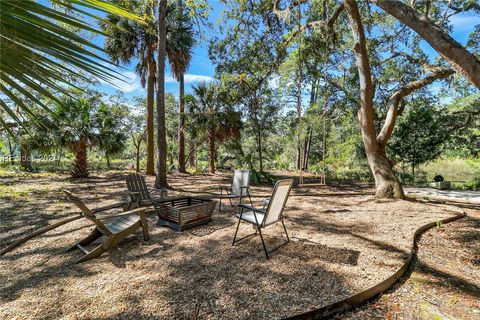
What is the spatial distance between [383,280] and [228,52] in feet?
27.9

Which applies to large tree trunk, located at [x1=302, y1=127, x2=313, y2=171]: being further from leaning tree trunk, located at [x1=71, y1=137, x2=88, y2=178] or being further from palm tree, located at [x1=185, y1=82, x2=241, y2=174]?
leaning tree trunk, located at [x1=71, y1=137, x2=88, y2=178]

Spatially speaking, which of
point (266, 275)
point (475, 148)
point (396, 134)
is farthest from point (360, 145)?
point (266, 275)

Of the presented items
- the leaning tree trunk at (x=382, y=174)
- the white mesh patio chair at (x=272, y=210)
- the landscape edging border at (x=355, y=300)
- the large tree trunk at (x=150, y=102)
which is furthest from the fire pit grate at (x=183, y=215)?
the large tree trunk at (x=150, y=102)

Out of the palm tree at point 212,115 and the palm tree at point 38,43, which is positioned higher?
the palm tree at point 212,115

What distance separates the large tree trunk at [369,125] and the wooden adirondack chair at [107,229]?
5.86 metres

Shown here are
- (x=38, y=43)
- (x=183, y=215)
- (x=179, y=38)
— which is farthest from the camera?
(x=179, y=38)

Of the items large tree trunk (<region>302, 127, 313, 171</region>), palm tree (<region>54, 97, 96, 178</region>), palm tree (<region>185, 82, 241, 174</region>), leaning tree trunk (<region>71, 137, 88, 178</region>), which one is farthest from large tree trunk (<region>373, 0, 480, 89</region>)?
large tree trunk (<region>302, 127, 313, 171</region>)

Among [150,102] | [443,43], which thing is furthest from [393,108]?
[150,102]

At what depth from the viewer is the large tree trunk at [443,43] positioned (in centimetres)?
338

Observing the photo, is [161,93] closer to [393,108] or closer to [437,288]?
[393,108]

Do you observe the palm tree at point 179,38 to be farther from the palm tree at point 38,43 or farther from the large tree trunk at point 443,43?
the palm tree at point 38,43

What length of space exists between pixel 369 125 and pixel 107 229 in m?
6.41

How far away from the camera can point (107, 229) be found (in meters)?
3.39

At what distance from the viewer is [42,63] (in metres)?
0.58
